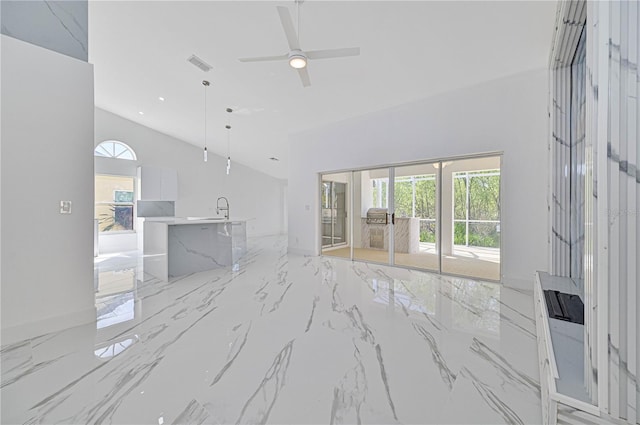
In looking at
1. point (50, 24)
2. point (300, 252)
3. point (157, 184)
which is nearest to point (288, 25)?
point (50, 24)

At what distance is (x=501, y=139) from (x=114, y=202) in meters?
8.94

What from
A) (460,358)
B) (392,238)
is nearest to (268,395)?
(460,358)

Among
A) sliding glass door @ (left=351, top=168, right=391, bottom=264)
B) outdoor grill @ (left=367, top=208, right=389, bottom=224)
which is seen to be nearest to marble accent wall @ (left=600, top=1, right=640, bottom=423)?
sliding glass door @ (left=351, top=168, right=391, bottom=264)

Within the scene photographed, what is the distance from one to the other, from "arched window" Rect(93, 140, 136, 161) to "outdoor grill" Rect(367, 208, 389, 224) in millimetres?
6719

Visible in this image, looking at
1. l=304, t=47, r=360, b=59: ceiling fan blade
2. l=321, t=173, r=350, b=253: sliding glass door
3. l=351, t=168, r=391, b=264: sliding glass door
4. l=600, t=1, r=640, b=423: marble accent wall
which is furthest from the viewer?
l=321, t=173, r=350, b=253: sliding glass door

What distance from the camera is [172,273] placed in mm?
4453

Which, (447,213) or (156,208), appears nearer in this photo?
(447,213)

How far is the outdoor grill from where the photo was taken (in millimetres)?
5502

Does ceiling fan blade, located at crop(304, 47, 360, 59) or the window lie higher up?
ceiling fan blade, located at crop(304, 47, 360, 59)

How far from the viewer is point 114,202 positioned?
7379 mm

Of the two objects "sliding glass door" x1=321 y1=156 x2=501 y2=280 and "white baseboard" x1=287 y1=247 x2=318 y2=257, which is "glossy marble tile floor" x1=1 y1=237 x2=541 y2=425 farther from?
"white baseboard" x1=287 y1=247 x2=318 y2=257

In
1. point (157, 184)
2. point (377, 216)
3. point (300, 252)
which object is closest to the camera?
point (377, 216)

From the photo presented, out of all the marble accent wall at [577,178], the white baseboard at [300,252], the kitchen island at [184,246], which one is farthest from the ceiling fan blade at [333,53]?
the white baseboard at [300,252]

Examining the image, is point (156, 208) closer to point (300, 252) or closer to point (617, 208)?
point (300, 252)
